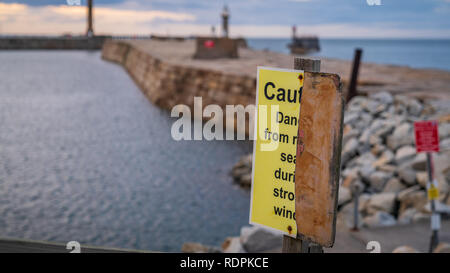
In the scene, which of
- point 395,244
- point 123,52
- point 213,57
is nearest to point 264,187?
point 395,244

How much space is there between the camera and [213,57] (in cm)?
2334

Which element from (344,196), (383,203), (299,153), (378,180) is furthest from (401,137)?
(299,153)

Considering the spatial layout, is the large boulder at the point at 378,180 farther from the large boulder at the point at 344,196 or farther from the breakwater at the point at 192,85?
the breakwater at the point at 192,85

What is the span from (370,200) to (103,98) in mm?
18377

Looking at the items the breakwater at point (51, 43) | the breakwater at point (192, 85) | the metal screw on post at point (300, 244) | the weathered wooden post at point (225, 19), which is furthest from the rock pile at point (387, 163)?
the breakwater at point (51, 43)

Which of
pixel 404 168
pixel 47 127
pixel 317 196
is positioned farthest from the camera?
Result: pixel 47 127

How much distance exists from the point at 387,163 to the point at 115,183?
5.42 m

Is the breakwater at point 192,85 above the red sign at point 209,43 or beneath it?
beneath

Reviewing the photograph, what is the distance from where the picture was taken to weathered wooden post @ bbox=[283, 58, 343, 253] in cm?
189

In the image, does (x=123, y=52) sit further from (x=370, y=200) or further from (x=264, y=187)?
(x=264, y=187)

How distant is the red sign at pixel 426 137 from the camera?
486 cm

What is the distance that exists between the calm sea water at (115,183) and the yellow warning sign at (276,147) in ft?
16.8

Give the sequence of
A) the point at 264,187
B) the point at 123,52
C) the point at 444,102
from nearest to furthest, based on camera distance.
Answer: the point at 264,187 < the point at 444,102 < the point at 123,52
